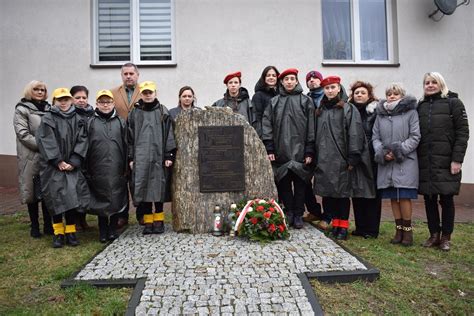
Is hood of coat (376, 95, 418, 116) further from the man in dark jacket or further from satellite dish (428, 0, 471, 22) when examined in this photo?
satellite dish (428, 0, 471, 22)

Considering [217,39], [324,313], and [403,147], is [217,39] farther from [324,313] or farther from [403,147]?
[324,313]

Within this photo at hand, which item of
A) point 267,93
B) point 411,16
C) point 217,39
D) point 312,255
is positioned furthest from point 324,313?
point 411,16

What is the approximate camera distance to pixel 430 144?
4.37 metres

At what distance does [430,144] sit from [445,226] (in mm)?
947

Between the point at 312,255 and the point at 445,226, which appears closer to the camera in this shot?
the point at 312,255

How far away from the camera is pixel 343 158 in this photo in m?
4.73

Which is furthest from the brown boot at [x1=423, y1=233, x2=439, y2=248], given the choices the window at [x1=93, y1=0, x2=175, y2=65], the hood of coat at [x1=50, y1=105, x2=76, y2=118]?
the window at [x1=93, y1=0, x2=175, y2=65]

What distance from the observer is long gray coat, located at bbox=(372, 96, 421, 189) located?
442cm

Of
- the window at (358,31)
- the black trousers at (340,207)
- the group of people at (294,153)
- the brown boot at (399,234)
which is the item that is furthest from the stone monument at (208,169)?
the window at (358,31)

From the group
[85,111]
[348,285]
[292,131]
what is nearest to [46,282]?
[85,111]

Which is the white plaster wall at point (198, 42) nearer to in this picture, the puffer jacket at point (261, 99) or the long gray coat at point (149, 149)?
the puffer jacket at point (261, 99)

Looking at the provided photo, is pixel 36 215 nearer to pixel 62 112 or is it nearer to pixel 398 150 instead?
pixel 62 112

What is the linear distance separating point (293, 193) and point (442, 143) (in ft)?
6.04

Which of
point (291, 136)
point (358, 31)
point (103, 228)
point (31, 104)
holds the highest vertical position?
point (358, 31)
